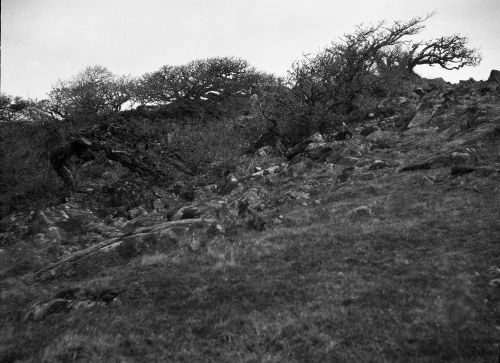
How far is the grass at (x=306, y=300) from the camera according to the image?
26.2 feet

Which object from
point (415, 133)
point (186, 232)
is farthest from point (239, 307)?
point (415, 133)

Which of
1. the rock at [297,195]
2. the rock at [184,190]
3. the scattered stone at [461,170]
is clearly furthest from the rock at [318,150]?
the scattered stone at [461,170]

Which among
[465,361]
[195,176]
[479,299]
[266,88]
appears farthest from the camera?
[266,88]

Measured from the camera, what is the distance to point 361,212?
16438mm

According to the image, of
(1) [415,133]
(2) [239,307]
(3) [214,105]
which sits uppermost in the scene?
(3) [214,105]

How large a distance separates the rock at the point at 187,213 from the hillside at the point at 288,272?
0.37 feet

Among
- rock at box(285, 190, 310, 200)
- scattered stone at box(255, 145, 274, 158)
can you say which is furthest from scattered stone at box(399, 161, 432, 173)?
scattered stone at box(255, 145, 274, 158)

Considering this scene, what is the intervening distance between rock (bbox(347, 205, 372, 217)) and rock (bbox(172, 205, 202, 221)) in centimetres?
828

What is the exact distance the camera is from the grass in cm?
800

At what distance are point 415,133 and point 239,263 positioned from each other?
21.9 m

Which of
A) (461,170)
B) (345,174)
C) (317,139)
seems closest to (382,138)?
(317,139)

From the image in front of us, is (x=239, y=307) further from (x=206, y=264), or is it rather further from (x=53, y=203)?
(x=53, y=203)

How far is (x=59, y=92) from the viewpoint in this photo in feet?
155

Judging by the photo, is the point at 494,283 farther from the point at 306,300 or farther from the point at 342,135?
the point at 342,135
